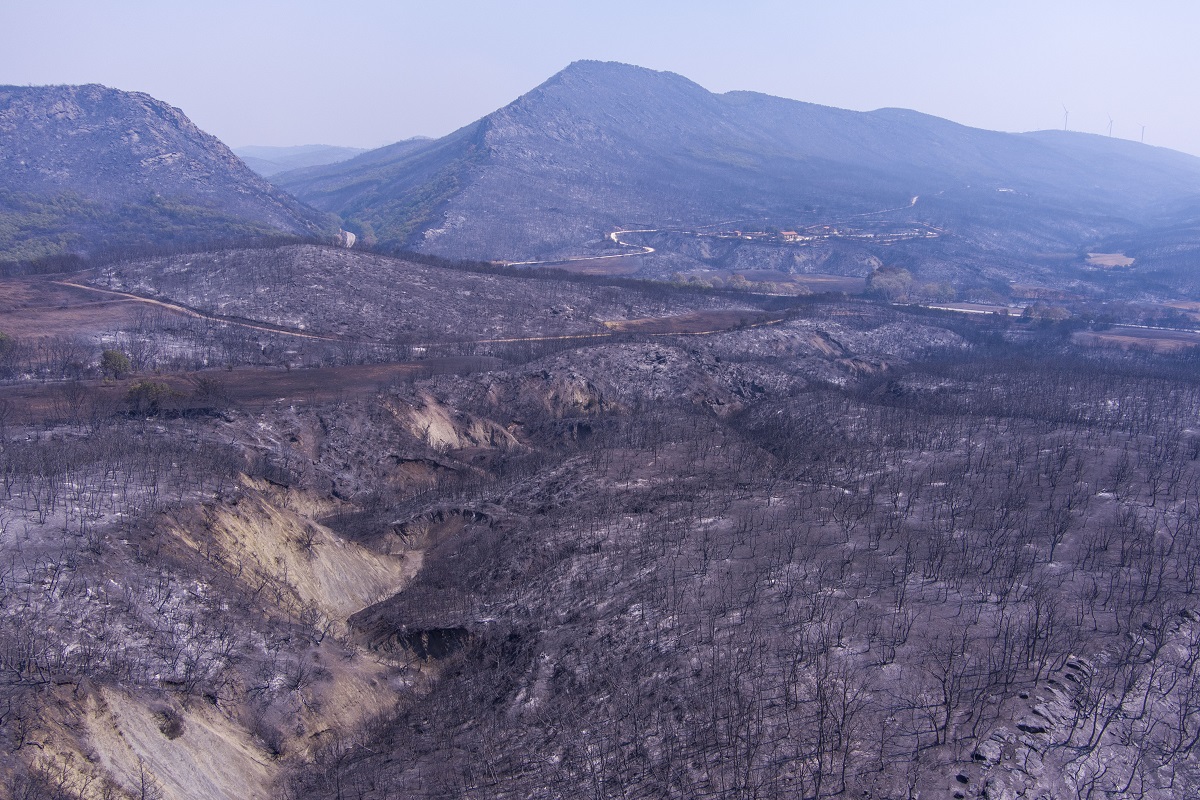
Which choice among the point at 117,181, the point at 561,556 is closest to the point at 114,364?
the point at 561,556

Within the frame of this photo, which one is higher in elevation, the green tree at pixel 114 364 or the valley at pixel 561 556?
the green tree at pixel 114 364

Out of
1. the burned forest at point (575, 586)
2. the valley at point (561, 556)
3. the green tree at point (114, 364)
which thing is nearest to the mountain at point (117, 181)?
the valley at point (561, 556)

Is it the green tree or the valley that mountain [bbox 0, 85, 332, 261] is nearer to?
the valley

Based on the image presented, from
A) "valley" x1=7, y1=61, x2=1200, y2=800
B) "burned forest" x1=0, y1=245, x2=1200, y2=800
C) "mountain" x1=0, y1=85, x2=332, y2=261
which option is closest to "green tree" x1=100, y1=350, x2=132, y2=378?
"valley" x1=7, y1=61, x2=1200, y2=800

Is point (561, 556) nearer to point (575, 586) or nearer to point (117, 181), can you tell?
point (575, 586)

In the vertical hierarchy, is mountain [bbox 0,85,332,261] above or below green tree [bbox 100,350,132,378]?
above

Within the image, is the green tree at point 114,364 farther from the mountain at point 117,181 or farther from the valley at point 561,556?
the mountain at point 117,181

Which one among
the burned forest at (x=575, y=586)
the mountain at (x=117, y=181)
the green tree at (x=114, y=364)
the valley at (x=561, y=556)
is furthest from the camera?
the mountain at (x=117, y=181)

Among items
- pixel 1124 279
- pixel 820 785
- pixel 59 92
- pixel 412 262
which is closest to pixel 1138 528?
pixel 820 785
